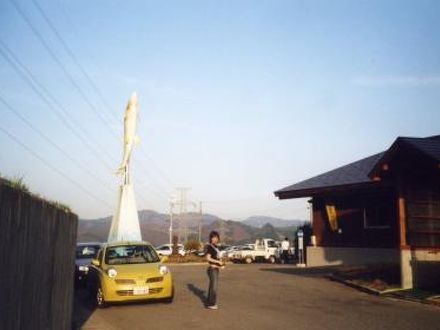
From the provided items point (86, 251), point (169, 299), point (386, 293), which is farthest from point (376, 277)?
point (86, 251)

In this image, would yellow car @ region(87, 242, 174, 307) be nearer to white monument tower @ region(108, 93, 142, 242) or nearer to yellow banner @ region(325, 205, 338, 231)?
white monument tower @ region(108, 93, 142, 242)

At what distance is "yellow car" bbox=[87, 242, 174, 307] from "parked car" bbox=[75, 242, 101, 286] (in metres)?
2.29

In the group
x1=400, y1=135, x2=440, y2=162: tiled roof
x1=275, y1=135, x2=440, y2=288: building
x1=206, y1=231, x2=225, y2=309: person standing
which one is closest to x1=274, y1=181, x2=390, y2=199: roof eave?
x1=275, y1=135, x2=440, y2=288: building

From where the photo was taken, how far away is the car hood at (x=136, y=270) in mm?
12621

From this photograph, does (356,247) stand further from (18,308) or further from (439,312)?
(18,308)

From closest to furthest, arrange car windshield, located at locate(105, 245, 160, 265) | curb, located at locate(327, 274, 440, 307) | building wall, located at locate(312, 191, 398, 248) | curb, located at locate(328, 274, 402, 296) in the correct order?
curb, located at locate(327, 274, 440, 307) → car windshield, located at locate(105, 245, 160, 265) → curb, located at locate(328, 274, 402, 296) → building wall, located at locate(312, 191, 398, 248)

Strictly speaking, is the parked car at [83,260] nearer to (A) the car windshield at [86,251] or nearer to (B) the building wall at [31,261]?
(A) the car windshield at [86,251]

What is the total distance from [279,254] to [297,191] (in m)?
13.8

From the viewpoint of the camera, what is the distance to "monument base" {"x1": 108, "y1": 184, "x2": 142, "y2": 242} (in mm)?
20844

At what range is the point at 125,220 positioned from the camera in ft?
69.1

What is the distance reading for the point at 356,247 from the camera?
25.6 metres

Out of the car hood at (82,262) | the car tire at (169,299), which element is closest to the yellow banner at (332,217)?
the car hood at (82,262)

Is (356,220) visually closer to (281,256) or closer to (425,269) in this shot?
(425,269)

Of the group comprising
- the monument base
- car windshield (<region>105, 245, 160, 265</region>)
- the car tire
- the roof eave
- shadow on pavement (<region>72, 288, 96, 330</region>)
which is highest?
the roof eave
